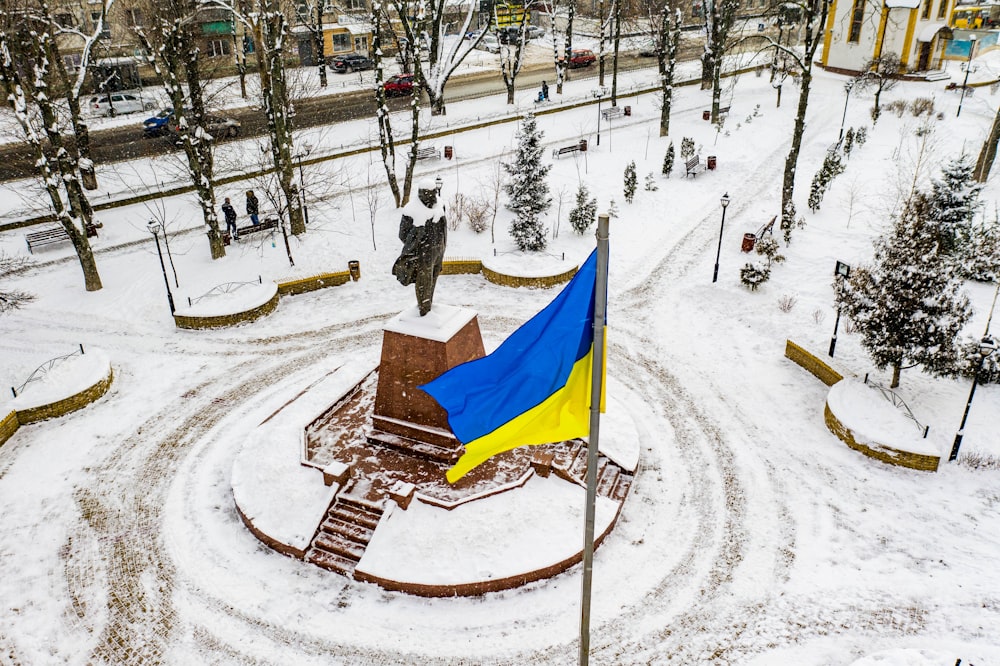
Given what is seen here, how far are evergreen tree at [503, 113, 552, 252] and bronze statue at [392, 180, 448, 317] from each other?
9755 millimetres

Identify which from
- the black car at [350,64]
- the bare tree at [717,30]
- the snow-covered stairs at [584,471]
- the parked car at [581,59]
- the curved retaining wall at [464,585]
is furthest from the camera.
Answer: the parked car at [581,59]

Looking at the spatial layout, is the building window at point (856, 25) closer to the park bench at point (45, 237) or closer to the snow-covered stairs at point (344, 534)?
the park bench at point (45, 237)

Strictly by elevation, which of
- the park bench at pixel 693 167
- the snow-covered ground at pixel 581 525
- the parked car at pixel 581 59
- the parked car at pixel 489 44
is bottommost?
the snow-covered ground at pixel 581 525

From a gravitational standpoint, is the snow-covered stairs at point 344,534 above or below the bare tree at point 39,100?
below

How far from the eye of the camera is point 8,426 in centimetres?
1454

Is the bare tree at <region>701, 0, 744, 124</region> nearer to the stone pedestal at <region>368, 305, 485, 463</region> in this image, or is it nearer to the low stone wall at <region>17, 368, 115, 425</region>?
the stone pedestal at <region>368, 305, 485, 463</region>

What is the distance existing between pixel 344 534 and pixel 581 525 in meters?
4.09

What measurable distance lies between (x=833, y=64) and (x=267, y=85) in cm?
4047

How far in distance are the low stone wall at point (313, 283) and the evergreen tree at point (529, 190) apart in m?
5.81

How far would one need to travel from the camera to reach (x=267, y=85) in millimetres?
21828

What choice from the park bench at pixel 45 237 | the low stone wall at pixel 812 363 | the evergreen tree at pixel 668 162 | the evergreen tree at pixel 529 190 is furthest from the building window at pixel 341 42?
the low stone wall at pixel 812 363

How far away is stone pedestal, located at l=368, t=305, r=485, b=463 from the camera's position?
1259cm

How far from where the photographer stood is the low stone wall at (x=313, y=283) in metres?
20.5

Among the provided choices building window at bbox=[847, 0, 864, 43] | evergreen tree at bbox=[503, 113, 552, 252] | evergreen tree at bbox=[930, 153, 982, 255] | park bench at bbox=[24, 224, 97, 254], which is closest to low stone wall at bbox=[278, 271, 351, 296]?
evergreen tree at bbox=[503, 113, 552, 252]
